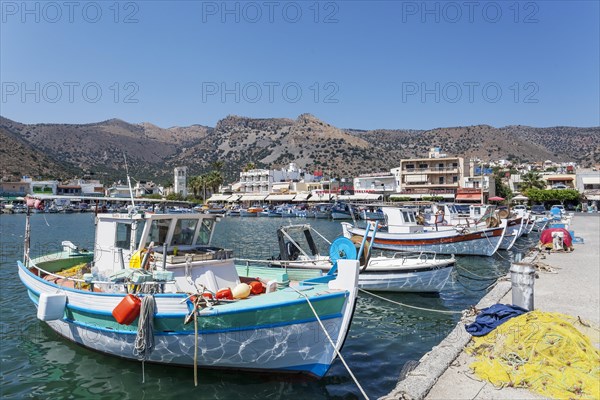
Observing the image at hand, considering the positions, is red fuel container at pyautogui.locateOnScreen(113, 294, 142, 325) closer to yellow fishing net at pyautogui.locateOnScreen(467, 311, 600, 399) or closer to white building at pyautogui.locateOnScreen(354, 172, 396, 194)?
yellow fishing net at pyautogui.locateOnScreen(467, 311, 600, 399)

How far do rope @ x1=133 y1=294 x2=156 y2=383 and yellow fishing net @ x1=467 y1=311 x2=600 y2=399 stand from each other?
5804mm

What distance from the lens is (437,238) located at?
92.0ft

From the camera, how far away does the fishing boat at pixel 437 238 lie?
91.3 feet

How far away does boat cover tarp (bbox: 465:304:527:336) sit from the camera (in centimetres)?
857

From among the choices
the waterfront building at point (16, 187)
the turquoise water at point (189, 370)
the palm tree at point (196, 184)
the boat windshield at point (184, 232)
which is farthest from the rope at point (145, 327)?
the waterfront building at point (16, 187)

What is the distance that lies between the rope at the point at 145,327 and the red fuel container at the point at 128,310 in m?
0.14

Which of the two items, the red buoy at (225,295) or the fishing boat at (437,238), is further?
the fishing boat at (437,238)

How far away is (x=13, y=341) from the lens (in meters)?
11.4

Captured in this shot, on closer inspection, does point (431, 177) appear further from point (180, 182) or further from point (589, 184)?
point (180, 182)

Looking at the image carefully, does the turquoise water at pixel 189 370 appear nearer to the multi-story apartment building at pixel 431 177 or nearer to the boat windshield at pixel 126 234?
the boat windshield at pixel 126 234

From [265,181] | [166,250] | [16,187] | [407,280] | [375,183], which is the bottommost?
[407,280]

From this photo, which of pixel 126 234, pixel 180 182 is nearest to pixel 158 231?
pixel 126 234

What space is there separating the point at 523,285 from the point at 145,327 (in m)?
7.56

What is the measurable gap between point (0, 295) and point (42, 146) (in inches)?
8037
